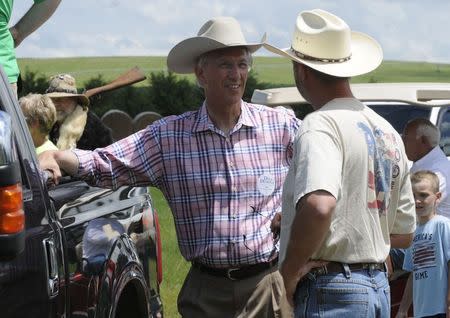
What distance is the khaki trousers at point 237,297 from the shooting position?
5266mm

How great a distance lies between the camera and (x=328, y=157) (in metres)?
4.11

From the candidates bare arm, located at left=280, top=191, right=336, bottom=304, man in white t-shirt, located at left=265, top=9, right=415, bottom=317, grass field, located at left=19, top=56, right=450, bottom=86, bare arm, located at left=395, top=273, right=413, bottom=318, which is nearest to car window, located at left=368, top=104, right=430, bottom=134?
bare arm, located at left=395, top=273, right=413, bottom=318

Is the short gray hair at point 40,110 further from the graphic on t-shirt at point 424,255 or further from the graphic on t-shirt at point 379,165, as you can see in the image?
the graphic on t-shirt at point 424,255

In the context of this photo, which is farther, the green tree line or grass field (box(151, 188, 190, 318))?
the green tree line

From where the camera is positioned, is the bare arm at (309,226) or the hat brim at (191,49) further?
the hat brim at (191,49)

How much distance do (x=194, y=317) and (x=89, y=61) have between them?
213 ft

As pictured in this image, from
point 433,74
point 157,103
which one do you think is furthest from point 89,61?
point 157,103

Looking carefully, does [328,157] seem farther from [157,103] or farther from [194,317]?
[157,103]

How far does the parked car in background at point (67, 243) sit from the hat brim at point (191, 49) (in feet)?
2.24

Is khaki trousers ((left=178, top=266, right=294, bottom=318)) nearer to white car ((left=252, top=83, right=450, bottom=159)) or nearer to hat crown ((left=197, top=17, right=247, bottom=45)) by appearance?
hat crown ((left=197, top=17, right=247, bottom=45))

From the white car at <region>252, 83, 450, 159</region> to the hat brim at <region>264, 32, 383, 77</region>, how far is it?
5367 mm

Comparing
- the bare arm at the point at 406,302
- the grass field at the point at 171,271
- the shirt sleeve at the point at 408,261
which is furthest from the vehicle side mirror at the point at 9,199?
the grass field at the point at 171,271

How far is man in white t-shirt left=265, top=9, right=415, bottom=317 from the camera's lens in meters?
4.08

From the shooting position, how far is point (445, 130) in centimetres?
1085
